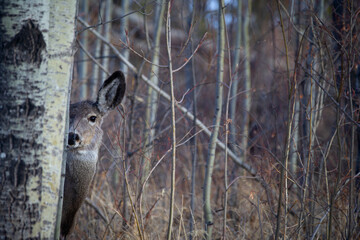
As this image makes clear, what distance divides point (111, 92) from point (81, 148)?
29.0 inches

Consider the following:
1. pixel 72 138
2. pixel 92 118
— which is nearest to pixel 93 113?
pixel 92 118

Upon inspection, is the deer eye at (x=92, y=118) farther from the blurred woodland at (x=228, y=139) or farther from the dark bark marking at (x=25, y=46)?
the dark bark marking at (x=25, y=46)

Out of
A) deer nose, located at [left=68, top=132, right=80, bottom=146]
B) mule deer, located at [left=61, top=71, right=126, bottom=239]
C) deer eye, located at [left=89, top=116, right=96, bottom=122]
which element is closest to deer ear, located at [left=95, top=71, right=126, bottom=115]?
mule deer, located at [left=61, top=71, right=126, bottom=239]

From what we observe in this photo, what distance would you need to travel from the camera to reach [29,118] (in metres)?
2.50

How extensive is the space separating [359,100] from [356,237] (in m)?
1.45

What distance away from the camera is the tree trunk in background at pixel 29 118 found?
96.8 inches

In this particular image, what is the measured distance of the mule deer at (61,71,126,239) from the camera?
4.05 m

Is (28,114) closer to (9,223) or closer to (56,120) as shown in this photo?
(56,120)

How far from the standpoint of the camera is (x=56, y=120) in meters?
2.63

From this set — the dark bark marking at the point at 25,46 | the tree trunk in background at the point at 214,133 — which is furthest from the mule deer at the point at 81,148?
the dark bark marking at the point at 25,46

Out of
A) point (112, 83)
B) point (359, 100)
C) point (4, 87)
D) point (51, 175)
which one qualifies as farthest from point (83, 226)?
point (359, 100)

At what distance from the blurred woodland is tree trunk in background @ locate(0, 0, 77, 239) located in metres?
0.97

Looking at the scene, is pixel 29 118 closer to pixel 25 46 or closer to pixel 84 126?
pixel 25 46

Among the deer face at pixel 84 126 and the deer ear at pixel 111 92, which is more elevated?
the deer ear at pixel 111 92
